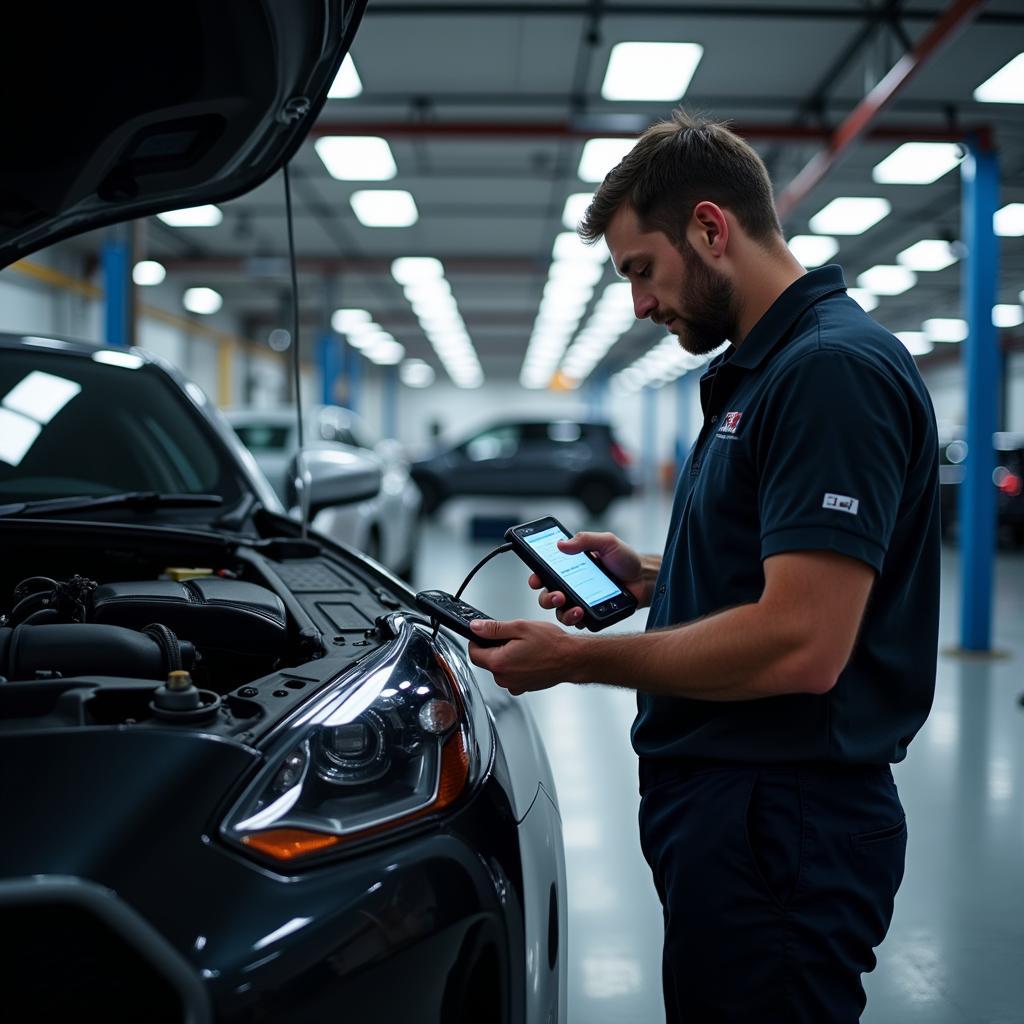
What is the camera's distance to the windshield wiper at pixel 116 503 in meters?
2.08

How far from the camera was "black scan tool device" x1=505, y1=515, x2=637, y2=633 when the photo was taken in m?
1.48

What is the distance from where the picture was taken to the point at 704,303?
1315mm

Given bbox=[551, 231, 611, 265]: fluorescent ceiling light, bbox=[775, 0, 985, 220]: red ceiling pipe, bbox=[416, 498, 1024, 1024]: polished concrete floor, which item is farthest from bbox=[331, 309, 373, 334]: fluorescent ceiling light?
bbox=[416, 498, 1024, 1024]: polished concrete floor

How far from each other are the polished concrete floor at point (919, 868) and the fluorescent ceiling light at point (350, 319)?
1532 cm

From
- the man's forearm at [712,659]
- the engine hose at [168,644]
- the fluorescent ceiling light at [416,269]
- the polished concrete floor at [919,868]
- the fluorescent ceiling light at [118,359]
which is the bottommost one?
the polished concrete floor at [919,868]

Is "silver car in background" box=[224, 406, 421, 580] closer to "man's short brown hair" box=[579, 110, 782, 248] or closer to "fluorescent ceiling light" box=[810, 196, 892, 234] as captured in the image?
"man's short brown hair" box=[579, 110, 782, 248]

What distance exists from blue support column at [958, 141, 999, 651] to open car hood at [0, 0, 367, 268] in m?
5.49

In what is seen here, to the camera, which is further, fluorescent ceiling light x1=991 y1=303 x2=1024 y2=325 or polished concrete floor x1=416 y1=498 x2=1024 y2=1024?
fluorescent ceiling light x1=991 y1=303 x2=1024 y2=325

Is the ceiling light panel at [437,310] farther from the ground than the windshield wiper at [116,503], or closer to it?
farther from the ground

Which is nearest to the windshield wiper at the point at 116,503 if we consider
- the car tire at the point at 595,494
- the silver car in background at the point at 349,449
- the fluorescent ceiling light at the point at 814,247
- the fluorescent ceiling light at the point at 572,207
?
the silver car in background at the point at 349,449

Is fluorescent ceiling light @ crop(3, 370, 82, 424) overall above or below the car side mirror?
above

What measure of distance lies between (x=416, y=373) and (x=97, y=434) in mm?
28796

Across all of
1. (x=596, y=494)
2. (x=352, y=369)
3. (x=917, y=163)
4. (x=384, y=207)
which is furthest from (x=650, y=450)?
(x=917, y=163)

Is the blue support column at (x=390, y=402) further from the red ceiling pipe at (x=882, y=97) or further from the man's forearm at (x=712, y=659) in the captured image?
the man's forearm at (x=712, y=659)
